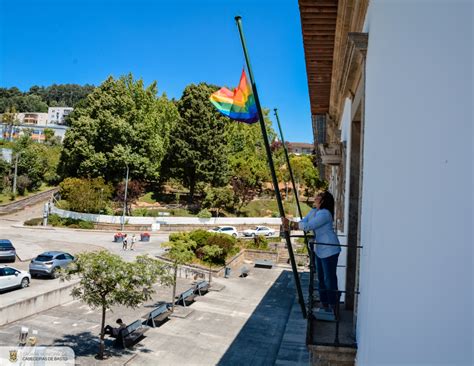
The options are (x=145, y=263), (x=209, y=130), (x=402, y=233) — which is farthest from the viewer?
(x=209, y=130)

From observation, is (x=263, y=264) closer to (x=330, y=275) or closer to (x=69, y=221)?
(x=69, y=221)

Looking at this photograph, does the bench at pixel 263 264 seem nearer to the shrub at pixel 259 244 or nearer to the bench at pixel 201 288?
the shrub at pixel 259 244

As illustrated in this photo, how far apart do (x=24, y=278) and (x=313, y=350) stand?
1720cm

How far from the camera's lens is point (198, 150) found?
45812 millimetres

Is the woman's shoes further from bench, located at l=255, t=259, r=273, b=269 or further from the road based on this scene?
bench, located at l=255, t=259, r=273, b=269

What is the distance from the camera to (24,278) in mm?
18172

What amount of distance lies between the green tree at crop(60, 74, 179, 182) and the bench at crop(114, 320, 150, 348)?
30982 mm

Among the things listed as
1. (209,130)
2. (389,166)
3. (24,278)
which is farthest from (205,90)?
(389,166)

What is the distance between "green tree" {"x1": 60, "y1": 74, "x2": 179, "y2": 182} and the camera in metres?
43.4

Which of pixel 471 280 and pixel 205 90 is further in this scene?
pixel 205 90

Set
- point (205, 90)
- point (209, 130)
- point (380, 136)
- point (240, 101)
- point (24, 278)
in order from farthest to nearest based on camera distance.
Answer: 1. point (205, 90)
2. point (209, 130)
3. point (24, 278)
4. point (240, 101)
5. point (380, 136)

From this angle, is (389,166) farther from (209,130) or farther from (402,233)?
(209,130)

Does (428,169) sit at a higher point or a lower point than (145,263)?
higher

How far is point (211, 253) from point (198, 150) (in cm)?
2235
